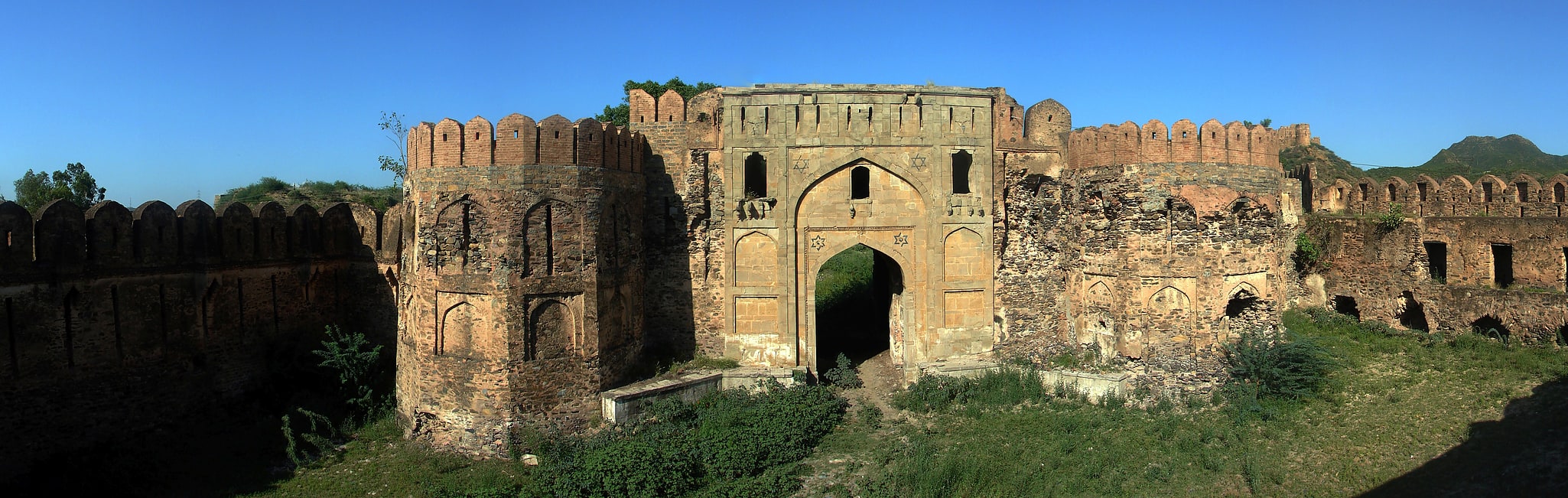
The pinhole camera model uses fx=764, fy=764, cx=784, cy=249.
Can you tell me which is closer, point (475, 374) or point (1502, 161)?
point (475, 374)

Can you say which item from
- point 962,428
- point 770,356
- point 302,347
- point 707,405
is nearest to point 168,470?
point 302,347

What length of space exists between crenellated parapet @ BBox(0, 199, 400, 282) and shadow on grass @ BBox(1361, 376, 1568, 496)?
1604cm

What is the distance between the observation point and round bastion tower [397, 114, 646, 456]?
1106cm

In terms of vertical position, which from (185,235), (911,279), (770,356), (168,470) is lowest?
(168,470)

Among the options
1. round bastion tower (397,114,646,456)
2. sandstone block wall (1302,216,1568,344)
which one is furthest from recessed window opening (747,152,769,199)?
sandstone block wall (1302,216,1568,344)

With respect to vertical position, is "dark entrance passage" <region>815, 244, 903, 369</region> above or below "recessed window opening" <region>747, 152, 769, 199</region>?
below

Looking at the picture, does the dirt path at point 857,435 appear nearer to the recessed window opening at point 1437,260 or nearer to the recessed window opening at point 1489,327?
the recessed window opening at point 1489,327

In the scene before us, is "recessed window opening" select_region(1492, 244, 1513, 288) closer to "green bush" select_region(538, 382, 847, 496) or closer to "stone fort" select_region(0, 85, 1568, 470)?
"stone fort" select_region(0, 85, 1568, 470)

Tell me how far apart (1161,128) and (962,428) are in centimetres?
589

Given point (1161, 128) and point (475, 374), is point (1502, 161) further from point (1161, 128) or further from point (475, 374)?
point (475, 374)

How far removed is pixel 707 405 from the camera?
12.4 metres

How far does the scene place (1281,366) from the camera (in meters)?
11.8

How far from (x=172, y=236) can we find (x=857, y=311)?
46.3 ft

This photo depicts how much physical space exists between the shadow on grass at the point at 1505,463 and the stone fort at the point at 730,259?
11.0ft
